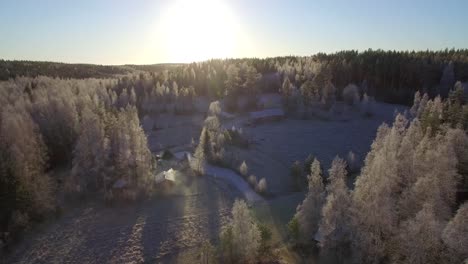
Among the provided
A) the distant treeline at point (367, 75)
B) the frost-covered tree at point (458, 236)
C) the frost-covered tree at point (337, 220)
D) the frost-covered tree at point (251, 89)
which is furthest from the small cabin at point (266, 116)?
the frost-covered tree at point (458, 236)

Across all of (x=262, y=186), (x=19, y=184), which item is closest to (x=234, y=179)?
(x=262, y=186)

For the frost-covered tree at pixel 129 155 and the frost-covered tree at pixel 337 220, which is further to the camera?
the frost-covered tree at pixel 129 155

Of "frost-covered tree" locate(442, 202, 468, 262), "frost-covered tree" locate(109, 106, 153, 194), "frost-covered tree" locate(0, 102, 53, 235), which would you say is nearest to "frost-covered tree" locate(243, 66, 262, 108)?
"frost-covered tree" locate(109, 106, 153, 194)

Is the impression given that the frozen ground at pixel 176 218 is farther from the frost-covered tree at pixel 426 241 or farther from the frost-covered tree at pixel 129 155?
the frost-covered tree at pixel 426 241

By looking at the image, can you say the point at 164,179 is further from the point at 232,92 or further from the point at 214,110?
the point at 232,92

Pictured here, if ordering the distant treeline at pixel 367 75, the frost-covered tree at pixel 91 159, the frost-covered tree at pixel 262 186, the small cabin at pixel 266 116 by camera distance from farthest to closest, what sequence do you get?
the distant treeline at pixel 367 75, the small cabin at pixel 266 116, the frost-covered tree at pixel 262 186, the frost-covered tree at pixel 91 159
